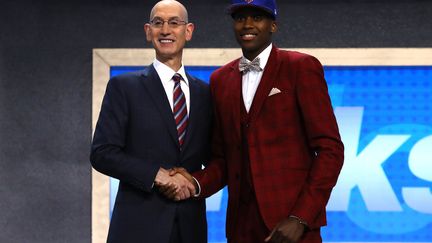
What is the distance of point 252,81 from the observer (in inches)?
107

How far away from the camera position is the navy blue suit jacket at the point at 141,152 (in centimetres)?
273

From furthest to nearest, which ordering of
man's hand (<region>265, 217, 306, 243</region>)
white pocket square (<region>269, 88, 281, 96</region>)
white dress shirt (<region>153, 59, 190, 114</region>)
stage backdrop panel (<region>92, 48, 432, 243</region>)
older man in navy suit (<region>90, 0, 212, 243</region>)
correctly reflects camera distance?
stage backdrop panel (<region>92, 48, 432, 243</region>)
white dress shirt (<region>153, 59, 190, 114</region>)
older man in navy suit (<region>90, 0, 212, 243</region>)
white pocket square (<region>269, 88, 281, 96</region>)
man's hand (<region>265, 217, 306, 243</region>)

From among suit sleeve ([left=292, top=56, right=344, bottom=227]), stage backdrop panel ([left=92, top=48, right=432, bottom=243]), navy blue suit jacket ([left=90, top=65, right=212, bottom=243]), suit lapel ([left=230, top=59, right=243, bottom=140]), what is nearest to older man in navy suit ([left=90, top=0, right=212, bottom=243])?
navy blue suit jacket ([left=90, top=65, right=212, bottom=243])

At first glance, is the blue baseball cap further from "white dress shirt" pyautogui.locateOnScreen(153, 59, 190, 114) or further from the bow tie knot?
"white dress shirt" pyautogui.locateOnScreen(153, 59, 190, 114)

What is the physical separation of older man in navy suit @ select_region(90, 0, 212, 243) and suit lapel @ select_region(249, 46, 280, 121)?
0.99 ft

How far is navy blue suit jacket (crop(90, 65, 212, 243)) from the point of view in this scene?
2.73 m

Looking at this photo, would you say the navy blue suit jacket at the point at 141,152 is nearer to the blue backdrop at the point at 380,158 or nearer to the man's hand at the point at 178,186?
the man's hand at the point at 178,186

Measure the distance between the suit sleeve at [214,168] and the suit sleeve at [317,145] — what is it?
0.40 metres

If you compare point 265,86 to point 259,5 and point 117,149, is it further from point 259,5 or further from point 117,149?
point 117,149

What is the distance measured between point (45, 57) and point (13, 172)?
2.56ft

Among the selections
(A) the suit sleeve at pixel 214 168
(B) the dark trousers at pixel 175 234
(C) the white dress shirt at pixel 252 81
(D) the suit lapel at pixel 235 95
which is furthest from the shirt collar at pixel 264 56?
(B) the dark trousers at pixel 175 234

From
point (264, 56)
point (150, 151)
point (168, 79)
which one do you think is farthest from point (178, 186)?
point (264, 56)

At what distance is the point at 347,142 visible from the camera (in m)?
5.01

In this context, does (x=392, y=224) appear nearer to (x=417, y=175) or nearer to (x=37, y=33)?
(x=417, y=175)
